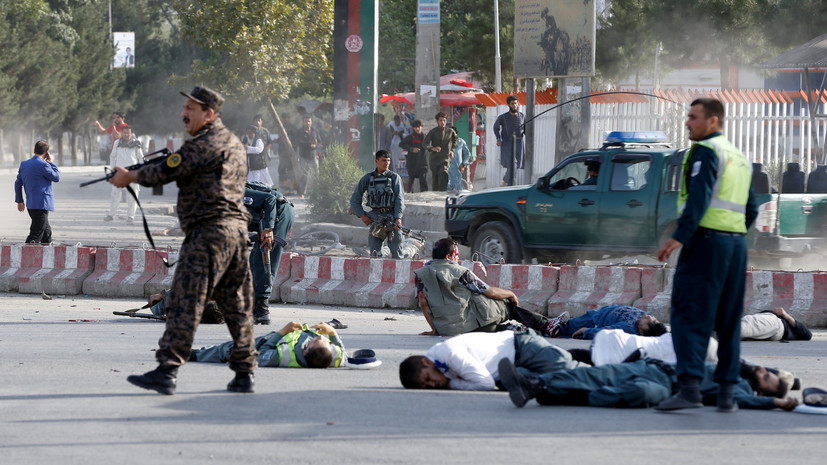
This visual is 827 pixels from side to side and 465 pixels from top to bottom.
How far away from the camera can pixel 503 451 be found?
5.59m

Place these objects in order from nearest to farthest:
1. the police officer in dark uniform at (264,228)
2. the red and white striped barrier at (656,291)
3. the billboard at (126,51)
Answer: the police officer in dark uniform at (264,228)
the red and white striped barrier at (656,291)
the billboard at (126,51)

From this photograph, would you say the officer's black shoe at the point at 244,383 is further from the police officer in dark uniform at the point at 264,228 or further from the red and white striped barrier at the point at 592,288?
the red and white striped barrier at the point at 592,288

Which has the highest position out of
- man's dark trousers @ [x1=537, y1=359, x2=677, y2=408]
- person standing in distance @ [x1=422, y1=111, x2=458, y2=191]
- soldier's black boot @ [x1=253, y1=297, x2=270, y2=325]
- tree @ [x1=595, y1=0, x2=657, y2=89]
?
tree @ [x1=595, y1=0, x2=657, y2=89]

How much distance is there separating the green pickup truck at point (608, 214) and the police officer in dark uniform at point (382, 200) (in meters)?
1.27

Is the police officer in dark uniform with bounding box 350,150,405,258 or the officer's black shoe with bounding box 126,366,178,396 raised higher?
the police officer in dark uniform with bounding box 350,150,405,258

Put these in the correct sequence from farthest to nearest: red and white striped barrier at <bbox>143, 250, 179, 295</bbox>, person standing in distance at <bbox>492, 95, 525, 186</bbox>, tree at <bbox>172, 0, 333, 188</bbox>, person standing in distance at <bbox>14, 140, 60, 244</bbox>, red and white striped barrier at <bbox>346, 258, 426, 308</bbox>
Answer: tree at <bbox>172, 0, 333, 188</bbox> → person standing in distance at <bbox>492, 95, 525, 186</bbox> → person standing in distance at <bbox>14, 140, 60, 244</bbox> → red and white striped barrier at <bbox>143, 250, 179, 295</bbox> → red and white striped barrier at <bbox>346, 258, 426, 308</bbox>

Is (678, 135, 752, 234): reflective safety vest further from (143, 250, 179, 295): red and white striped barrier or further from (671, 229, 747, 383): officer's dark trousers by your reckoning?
(143, 250, 179, 295): red and white striped barrier

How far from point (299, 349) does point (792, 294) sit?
224 inches

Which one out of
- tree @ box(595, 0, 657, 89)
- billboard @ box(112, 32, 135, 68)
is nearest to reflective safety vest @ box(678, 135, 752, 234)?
tree @ box(595, 0, 657, 89)

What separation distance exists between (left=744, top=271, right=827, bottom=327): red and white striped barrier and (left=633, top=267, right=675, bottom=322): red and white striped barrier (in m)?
0.81

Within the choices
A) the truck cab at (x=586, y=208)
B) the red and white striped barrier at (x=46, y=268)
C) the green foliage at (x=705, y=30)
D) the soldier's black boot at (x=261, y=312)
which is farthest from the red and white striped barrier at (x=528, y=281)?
the green foliage at (x=705, y=30)

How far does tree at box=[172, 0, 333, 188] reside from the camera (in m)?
33.1

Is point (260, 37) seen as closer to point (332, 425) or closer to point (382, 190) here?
point (382, 190)

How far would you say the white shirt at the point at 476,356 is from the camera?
23.6 ft
